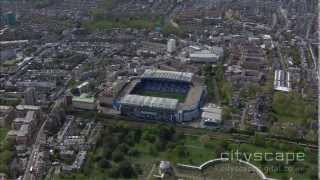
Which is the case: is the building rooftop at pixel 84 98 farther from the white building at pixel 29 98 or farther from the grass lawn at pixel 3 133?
the grass lawn at pixel 3 133

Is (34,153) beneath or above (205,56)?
beneath

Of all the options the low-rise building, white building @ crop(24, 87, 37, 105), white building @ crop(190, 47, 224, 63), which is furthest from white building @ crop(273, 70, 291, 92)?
the low-rise building

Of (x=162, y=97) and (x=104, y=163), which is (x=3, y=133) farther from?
(x=162, y=97)

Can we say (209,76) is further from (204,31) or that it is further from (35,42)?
(35,42)

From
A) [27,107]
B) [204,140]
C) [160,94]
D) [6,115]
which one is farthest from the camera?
[160,94]

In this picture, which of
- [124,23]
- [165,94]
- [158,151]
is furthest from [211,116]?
[124,23]

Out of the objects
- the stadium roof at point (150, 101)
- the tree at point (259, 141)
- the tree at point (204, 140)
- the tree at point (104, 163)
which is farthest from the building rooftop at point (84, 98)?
the tree at point (259, 141)

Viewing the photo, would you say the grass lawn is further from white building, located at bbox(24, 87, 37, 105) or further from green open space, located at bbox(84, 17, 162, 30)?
green open space, located at bbox(84, 17, 162, 30)
